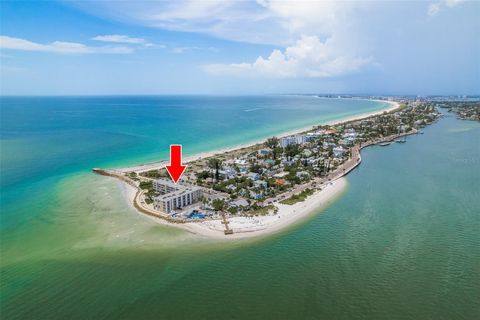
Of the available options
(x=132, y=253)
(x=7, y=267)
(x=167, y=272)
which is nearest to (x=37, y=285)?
(x=7, y=267)

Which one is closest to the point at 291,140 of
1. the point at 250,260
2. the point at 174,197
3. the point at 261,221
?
the point at 261,221

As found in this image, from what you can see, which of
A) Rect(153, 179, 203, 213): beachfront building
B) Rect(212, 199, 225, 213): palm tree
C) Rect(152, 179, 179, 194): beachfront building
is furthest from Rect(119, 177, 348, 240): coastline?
Rect(152, 179, 179, 194): beachfront building

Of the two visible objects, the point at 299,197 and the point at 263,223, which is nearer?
the point at 263,223

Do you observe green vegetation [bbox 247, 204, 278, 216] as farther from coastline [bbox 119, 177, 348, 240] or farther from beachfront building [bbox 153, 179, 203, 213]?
beachfront building [bbox 153, 179, 203, 213]

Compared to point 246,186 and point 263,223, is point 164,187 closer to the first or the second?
point 246,186

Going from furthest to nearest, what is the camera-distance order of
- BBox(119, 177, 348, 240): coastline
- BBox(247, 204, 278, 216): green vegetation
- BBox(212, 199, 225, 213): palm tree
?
BBox(212, 199, 225, 213): palm tree → BBox(247, 204, 278, 216): green vegetation → BBox(119, 177, 348, 240): coastline

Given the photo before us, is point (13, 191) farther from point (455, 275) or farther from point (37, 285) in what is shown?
point (455, 275)

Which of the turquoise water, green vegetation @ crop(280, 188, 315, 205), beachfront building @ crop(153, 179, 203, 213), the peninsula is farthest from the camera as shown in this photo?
green vegetation @ crop(280, 188, 315, 205)

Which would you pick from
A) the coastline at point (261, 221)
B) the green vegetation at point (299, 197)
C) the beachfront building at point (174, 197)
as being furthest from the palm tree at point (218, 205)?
the green vegetation at point (299, 197)
